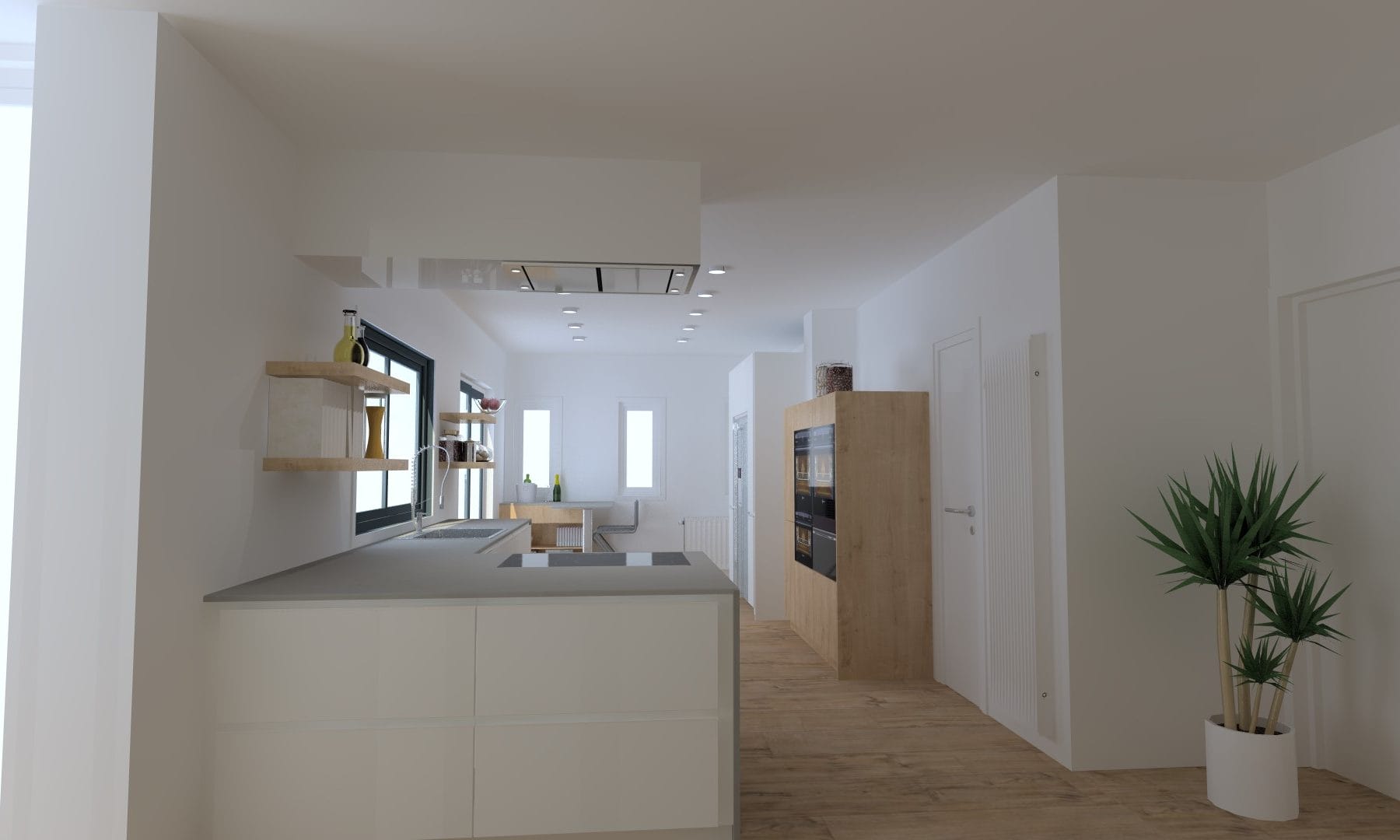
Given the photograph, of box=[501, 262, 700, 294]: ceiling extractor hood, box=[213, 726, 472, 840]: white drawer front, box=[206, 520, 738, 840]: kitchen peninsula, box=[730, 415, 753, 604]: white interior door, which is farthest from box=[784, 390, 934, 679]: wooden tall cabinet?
box=[213, 726, 472, 840]: white drawer front

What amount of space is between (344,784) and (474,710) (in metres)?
0.44

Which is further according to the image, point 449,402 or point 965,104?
point 449,402

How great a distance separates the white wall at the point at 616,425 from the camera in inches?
362

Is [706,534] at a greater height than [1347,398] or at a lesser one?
lesser

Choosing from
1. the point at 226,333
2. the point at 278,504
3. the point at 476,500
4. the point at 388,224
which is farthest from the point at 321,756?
the point at 476,500

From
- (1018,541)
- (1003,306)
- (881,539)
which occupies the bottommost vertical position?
(881,539)

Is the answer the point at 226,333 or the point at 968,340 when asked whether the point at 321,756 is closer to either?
the point at 226,333

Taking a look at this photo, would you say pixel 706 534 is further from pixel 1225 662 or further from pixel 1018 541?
pixel 1225 662

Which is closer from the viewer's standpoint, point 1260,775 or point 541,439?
point 1260,775

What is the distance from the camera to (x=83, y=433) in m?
2.29

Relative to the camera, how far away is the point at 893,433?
5.25 meters

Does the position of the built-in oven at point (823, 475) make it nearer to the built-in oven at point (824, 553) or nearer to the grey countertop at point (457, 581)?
the built-in oven at point (824, 553)

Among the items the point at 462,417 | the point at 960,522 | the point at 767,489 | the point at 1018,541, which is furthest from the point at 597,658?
the point at 767,489

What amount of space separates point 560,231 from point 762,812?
231 cm
